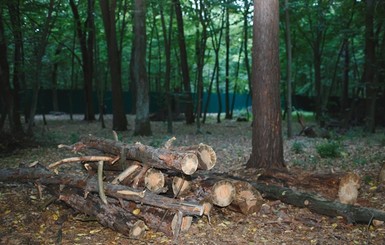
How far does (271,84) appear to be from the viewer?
7.21 metres

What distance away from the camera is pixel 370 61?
15289 millimetres

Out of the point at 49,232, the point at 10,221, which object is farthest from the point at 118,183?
the point at 10,221

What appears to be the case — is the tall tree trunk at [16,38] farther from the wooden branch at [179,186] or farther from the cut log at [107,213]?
the wooden branch at [179,186]

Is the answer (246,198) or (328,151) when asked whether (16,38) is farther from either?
(246,198)

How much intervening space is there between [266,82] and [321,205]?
8.75 feet

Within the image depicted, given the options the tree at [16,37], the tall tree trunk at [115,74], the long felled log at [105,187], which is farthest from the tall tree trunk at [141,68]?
the long felled log at [105,187]

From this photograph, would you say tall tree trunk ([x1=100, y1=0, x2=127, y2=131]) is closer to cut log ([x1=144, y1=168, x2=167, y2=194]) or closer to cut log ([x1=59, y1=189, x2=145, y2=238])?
cut log ([x1=59, y1=189, x2=145, y2=238])

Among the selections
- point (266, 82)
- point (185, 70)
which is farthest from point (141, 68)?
point (266, 82)

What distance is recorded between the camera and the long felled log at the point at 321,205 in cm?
497

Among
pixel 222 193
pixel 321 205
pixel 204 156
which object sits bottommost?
pixel 321 205

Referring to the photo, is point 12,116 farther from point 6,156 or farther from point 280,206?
point 280,206

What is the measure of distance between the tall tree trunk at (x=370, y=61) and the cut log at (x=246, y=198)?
441 inches

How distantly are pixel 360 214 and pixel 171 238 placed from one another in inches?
97.8

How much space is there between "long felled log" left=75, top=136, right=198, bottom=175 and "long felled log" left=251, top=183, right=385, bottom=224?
1690 mm
